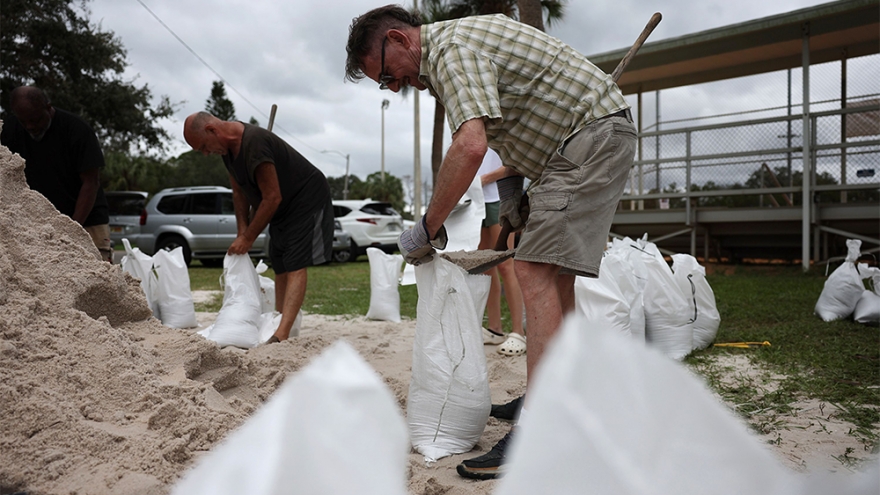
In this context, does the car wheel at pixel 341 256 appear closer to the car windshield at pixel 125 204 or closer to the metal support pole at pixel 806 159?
the car windshield at pixel 125 204

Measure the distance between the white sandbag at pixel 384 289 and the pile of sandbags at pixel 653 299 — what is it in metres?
2.09

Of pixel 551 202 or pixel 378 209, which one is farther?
pixel 378 209

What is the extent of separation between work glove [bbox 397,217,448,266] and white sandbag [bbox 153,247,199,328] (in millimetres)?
2960

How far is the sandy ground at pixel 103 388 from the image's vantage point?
149cm

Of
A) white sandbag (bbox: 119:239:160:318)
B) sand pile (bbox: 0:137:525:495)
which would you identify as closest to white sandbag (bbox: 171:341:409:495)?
sand pile (bbox: 0:137:525:495)

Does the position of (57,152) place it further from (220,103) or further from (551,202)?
(220,103)

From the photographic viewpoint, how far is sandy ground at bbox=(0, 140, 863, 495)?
58.6 inches

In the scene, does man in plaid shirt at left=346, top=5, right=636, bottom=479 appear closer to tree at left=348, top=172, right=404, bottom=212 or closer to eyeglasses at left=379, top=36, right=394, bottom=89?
eyeglasses at left=379, top=36, right=394, bottom=89

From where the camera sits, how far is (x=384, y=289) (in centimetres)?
511

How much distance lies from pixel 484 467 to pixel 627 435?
1452mm

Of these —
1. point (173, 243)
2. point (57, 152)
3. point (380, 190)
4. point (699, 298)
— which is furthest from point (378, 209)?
point (380, 190)

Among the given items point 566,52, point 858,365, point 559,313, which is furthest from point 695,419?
point 858,365

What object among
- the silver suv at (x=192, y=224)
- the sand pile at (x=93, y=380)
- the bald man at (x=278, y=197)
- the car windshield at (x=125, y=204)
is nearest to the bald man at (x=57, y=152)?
the bald man at (x=278, y=197)

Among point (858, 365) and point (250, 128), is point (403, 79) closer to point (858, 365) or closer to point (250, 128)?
point (250, 128)
